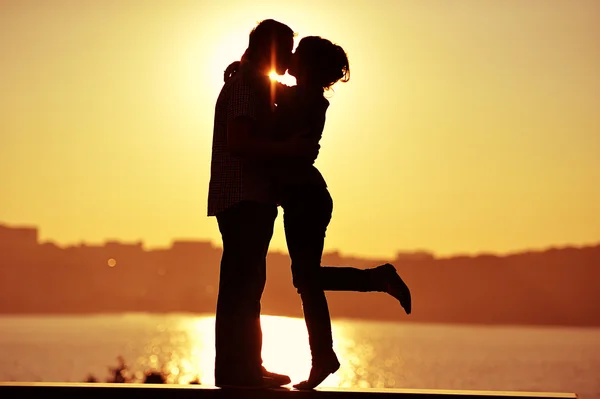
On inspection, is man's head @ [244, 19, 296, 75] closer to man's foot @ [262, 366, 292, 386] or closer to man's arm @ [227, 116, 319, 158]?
man's arm @ [227, 116, 319, 158]

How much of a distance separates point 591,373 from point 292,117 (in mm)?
177213

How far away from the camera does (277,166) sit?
6.52 metres

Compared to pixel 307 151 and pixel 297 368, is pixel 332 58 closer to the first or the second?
pixel 307 151

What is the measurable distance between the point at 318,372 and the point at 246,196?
1.24m

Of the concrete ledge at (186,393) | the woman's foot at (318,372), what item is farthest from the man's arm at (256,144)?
the concrete ledge at (186,393)

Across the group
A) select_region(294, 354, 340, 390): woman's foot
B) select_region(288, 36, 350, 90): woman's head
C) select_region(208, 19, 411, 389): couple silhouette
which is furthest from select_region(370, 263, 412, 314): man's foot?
select_region(288, 36, 350, 90): woman's head

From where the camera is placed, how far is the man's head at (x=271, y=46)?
644 centimetres

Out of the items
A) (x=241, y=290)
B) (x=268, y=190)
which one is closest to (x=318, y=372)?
(x=241, y=290)

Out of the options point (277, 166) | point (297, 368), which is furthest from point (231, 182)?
point (297, 368)

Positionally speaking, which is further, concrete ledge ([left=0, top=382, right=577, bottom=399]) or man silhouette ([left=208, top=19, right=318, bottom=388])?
man silhouette ([left=208, top=19, right=318, bottom=388])

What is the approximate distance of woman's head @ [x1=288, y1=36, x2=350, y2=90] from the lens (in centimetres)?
654

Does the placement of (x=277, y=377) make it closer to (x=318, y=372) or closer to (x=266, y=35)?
(x=318, y=372)

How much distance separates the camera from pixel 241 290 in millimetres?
6621

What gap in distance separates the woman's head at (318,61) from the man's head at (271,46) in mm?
76
